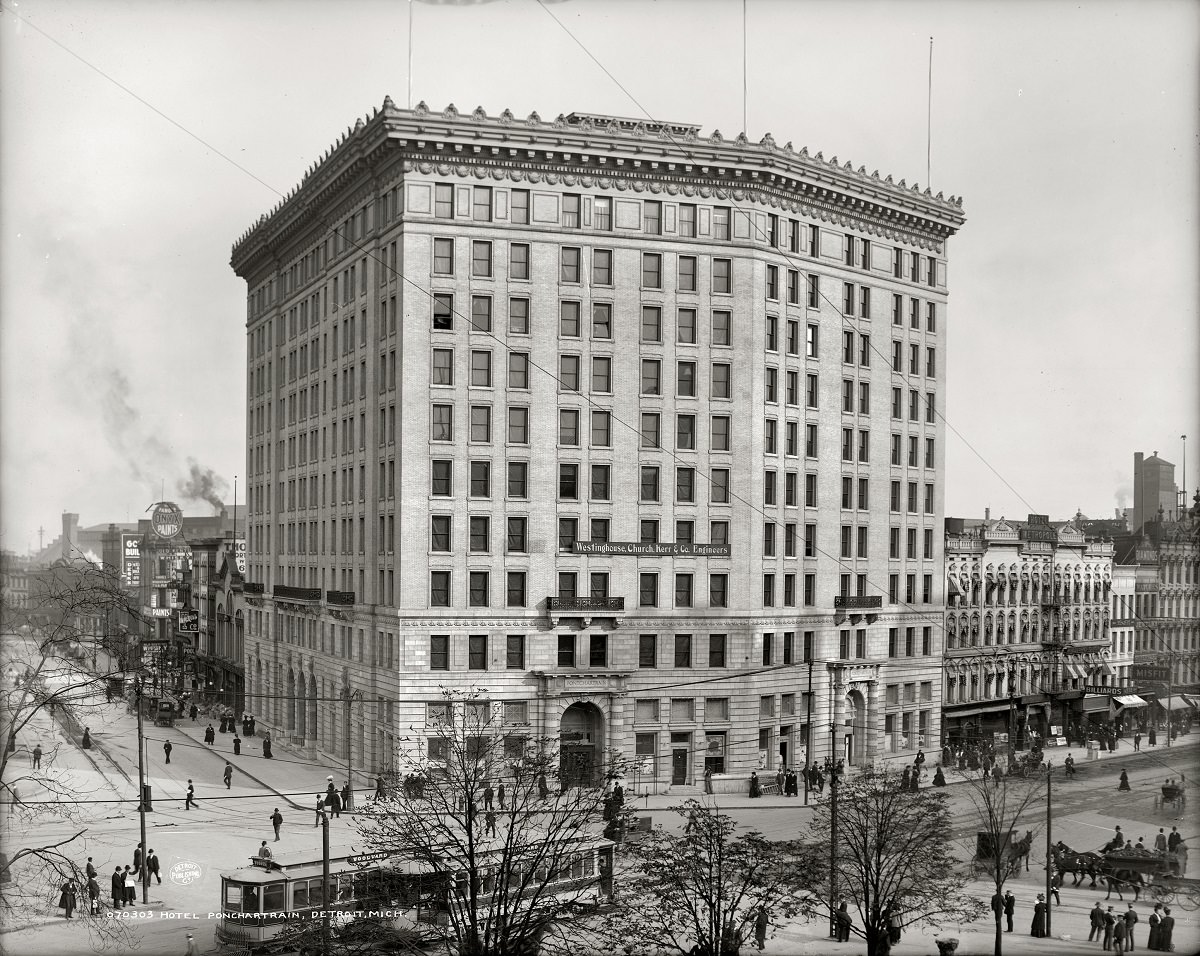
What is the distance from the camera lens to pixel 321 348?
74.6 metres

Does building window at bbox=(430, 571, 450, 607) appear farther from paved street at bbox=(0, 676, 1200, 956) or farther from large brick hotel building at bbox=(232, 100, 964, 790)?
paved street at bbox=(0, 676, 1200, 956)

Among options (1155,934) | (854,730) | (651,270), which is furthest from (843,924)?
(854,730)

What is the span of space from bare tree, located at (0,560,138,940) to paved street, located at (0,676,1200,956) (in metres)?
0.87

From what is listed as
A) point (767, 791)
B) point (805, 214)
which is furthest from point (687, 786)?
point (805, 214)

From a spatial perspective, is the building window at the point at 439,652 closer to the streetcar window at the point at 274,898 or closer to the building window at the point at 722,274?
the building window at the point at 722,274

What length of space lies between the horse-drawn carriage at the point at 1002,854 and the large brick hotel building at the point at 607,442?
16025 millimetres

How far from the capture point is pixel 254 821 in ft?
167

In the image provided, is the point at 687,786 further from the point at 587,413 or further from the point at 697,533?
the point at 587,413

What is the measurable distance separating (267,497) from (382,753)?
112 feet

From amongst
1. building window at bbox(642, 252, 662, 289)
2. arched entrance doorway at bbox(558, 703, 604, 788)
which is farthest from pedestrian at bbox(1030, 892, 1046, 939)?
building window at bbox(642, 252, 662, 289)

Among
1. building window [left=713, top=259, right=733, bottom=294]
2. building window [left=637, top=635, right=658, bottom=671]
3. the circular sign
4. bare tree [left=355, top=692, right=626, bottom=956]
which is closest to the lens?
bare tree [left=355, top=692, right=626, bottom=956]

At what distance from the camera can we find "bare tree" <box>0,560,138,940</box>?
985 inches

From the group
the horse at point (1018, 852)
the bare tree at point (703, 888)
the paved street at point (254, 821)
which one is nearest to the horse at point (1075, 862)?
the paved street at point (254, 821)

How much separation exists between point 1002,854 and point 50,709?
30.9 metres
